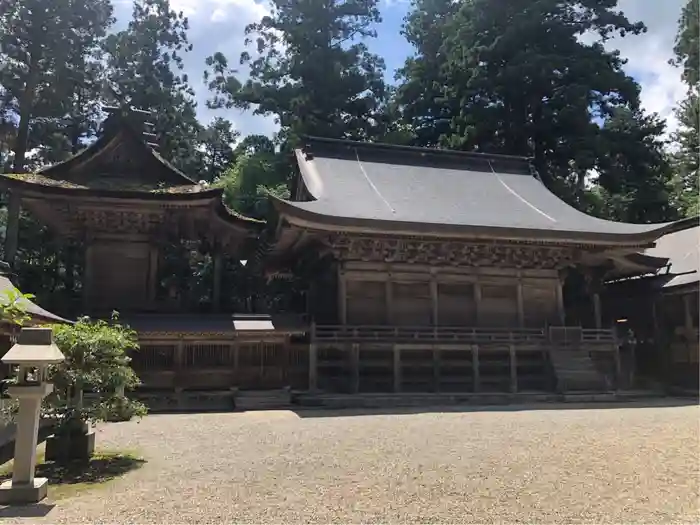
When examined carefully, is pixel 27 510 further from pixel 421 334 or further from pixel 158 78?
pixel 158 78

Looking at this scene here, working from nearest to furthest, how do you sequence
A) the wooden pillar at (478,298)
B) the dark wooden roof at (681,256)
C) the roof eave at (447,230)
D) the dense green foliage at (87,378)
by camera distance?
the dense green foliage at (87,378)
the roof eave at (447,230)
the wooden pillar at (478,298)
the dark wooden roof at (681,256)

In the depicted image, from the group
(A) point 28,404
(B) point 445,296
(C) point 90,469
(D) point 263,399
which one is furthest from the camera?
(B) point 445,296

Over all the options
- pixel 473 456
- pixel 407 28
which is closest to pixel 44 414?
pixel 473 456

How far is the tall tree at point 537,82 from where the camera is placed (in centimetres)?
3155

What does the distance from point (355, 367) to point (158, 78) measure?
2957 cm

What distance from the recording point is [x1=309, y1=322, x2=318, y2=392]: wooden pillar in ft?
49.1

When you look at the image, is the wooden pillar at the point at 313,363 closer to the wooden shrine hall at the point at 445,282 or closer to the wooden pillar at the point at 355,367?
the wooden shrine hall at the point at 445,282

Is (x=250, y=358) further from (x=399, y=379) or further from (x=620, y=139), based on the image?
(x=620, y=139)

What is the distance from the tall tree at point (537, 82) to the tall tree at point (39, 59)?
2103cm

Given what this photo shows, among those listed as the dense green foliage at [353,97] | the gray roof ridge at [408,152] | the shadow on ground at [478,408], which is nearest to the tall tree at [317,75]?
the dense green foliage at [353,97]

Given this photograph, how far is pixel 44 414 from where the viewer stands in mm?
7359

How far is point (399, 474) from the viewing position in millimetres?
6520

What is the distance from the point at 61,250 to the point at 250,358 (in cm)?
1737

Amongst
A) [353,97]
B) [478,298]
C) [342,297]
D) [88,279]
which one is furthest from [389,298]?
[353,97]
